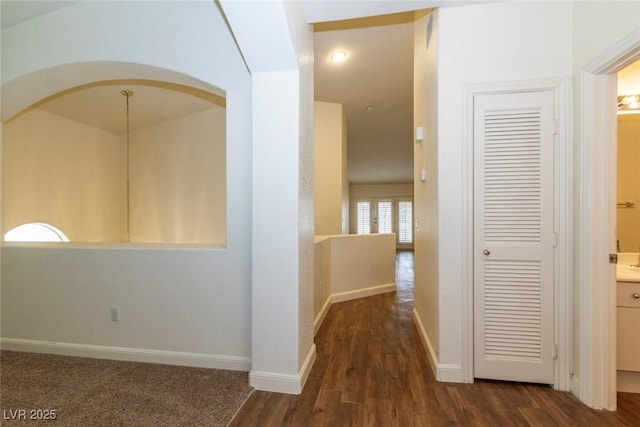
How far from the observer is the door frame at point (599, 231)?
171 cm

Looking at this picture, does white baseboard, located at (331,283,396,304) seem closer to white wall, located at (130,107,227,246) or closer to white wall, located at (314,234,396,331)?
white wall, located at (314,234,396,331)

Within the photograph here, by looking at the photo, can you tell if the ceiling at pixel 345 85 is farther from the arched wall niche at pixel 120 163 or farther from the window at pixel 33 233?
the window at pixel 33 233

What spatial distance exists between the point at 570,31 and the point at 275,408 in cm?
311

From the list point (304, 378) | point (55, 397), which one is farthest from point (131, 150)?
point (304, 378)

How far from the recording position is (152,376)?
81.7 inches

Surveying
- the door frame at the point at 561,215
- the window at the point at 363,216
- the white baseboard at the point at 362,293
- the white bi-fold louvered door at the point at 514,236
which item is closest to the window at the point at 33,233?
the white baseboard at the point at 362,293

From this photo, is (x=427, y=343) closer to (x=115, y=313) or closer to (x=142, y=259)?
(x=142, y=259)

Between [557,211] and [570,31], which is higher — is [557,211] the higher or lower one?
the lower one

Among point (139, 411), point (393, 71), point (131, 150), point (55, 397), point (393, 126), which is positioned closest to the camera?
point (139, 411)

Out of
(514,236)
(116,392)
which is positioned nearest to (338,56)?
(514,236)

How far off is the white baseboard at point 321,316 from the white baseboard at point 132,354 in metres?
0.87

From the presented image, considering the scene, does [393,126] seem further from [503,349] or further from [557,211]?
[503,349]

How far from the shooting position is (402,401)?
70.6 inches

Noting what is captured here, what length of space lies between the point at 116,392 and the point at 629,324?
341cm
